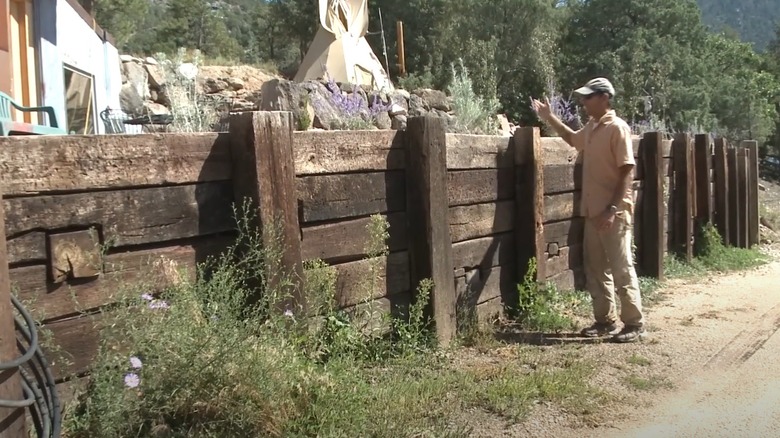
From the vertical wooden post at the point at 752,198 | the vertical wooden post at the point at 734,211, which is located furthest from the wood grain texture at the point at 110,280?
the vertical wooden post at the point at 752,198

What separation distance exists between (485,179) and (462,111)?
10.4 feet

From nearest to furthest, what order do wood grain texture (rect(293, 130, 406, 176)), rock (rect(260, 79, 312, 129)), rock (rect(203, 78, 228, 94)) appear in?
wood grain texture (rect(293, 130, 406, 176)), rock (rect(260, 79, 312, 129)), rock (rect(203, 78, 228, 94))

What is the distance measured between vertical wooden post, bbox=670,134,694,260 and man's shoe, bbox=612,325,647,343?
436 centimetres

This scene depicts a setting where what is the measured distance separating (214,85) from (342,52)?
247 inches

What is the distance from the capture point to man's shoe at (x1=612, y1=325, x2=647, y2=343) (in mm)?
6371

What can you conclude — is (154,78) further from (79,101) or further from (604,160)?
(604,160)

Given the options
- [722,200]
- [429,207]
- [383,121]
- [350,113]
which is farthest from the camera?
[722,200]

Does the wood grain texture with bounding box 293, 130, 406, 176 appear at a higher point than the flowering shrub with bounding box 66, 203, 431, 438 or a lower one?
higher

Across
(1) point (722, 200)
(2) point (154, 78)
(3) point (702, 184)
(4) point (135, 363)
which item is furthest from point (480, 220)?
(2) point (154, 78)

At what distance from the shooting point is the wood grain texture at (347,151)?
4832 millimetres

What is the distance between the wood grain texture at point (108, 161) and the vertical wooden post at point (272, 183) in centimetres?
11

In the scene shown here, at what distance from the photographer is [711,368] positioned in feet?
18.9

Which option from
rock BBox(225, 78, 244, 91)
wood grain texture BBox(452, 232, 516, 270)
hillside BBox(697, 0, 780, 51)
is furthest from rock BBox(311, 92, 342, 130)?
hillside BBox(697, 0, 780, 51)

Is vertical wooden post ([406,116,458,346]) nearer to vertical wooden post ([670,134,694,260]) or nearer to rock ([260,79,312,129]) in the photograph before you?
rock ([260,79,312,129])
